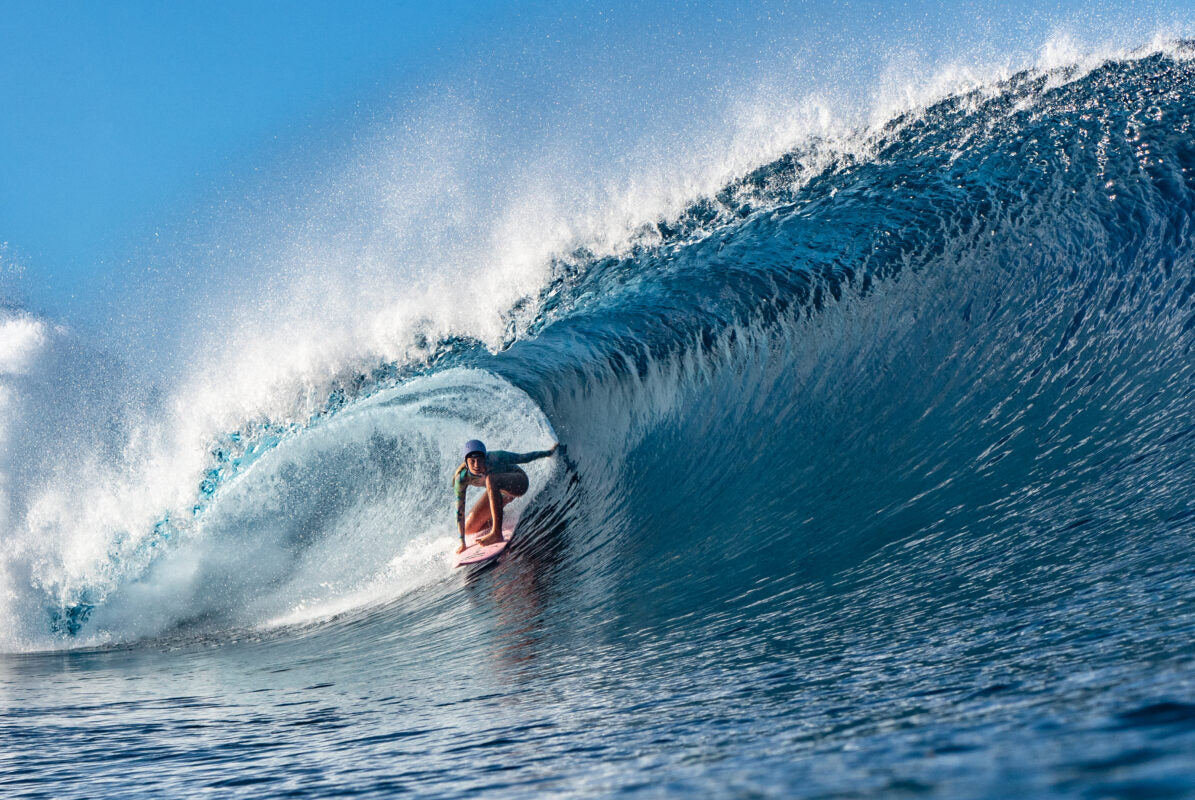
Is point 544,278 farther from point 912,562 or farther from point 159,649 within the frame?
point 912,562

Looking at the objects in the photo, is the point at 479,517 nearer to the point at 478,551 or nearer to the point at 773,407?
the point at 478,551

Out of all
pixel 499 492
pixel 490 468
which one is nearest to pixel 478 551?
pixel 499 492

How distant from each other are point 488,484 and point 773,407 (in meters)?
2.33

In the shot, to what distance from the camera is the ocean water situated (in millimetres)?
1643

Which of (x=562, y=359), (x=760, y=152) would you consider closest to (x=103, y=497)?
(x=562, y=359)

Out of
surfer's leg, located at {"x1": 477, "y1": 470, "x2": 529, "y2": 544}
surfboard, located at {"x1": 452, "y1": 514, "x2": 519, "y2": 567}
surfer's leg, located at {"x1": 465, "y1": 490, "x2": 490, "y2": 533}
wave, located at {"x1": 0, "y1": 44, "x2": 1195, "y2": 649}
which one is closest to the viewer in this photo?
wave, located at {"x1": 0, "y1": 44, "x2": 1195, "y2": 649}

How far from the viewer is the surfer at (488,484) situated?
6297 mm

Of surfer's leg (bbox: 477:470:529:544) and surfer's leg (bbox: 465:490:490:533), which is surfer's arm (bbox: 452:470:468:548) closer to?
surfer's leg (bbox: 477:470:529:544)

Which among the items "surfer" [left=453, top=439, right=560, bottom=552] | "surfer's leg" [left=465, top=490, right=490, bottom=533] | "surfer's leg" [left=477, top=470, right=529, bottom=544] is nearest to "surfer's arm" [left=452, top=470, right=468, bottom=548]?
"surfer" [left=453, top=439, right=560, bottom=552]

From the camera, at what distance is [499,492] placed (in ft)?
21.8

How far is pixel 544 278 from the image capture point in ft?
28.9

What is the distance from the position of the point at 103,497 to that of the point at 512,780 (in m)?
8.84

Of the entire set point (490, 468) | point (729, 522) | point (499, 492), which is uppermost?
point (490, 468)

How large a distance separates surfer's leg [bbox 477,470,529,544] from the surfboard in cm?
6
